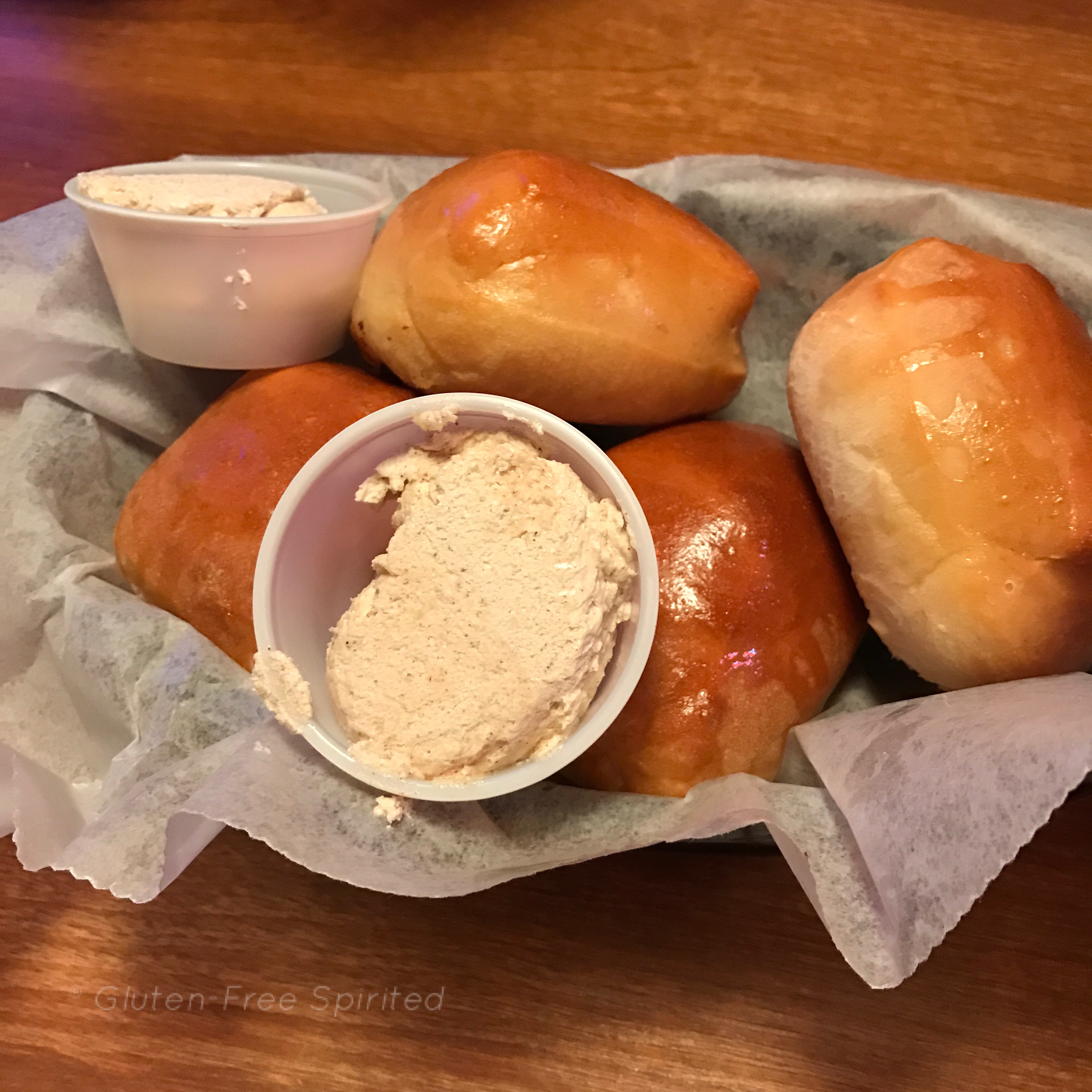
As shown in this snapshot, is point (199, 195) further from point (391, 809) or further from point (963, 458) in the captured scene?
point (963, 458)

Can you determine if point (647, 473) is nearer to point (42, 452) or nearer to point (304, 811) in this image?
point (304, 811)

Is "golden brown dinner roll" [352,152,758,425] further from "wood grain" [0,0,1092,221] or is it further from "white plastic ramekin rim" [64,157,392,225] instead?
"wood grain" [0,0,1092,221]

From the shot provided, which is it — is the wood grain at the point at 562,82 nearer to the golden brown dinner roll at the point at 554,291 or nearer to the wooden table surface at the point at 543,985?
the golden brown dinner roll at the point at 554,291

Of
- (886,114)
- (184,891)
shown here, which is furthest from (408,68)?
(184,891)

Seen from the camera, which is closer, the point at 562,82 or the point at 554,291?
the point at 554,291

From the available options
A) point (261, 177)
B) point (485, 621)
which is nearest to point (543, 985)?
point (485, 621)

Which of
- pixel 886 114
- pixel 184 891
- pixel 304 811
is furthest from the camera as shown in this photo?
pixel 886 114
